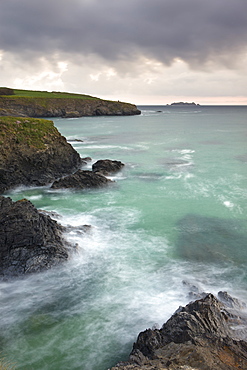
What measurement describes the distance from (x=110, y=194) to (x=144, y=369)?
20766 mm

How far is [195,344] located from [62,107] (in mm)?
149344

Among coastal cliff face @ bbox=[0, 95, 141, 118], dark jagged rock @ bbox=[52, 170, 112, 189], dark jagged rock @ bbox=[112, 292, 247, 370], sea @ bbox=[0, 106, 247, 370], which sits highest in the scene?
coastal cliff face @ bbox=[0, 95, 141, 118]

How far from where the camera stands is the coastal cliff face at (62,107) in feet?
426

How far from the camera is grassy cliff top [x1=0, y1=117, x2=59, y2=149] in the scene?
31688 millimetres

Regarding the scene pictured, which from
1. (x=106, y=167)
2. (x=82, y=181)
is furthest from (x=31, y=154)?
(x=106, y=167)

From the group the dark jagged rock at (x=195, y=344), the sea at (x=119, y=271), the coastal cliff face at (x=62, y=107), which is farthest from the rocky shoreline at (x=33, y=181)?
the coastal cliff face at (x=62, y=107)

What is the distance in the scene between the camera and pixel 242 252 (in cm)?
1725

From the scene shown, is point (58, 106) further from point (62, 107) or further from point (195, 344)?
point (195, 344)

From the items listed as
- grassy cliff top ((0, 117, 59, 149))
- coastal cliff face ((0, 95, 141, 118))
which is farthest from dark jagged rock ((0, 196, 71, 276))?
coastal cliff face ((0, 95, 141, 118))

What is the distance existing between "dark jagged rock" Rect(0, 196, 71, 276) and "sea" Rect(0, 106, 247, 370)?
0.56 m

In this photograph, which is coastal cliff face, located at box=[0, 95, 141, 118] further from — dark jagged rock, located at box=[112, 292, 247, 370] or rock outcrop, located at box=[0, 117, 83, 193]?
dark jagged rock, located at box=[112, 292, 247, 370]

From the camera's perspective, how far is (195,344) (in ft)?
28.6

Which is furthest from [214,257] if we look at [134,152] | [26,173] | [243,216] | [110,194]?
[134,152]

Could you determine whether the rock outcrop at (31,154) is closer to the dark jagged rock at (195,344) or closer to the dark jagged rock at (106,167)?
the dark jagged rock at (106,167)
